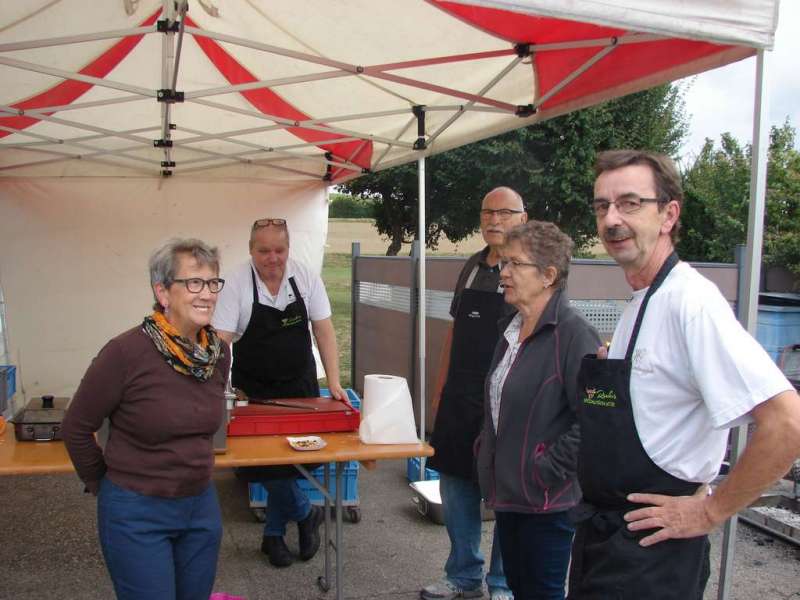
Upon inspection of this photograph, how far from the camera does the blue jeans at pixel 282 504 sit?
A: 11.3ft

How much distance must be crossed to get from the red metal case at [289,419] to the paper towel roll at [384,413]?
0.61ft

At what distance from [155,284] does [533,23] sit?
192cm

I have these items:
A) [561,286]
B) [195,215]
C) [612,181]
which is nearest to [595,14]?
[612,181]

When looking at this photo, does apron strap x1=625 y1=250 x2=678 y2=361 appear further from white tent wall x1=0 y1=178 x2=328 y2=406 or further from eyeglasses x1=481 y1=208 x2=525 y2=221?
white tent wall x1=0 y1=178 x2=328 y2=406

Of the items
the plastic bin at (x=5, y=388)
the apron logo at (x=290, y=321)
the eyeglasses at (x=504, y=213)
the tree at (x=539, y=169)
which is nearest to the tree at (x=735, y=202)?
the tree at (x=539, y=169)

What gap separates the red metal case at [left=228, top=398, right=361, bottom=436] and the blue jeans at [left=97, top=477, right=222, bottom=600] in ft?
2.18

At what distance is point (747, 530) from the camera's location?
418cm

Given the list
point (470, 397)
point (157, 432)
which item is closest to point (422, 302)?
point (470, 397)

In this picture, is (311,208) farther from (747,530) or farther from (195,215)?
(747,530)

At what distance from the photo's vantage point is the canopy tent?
6.30 feet

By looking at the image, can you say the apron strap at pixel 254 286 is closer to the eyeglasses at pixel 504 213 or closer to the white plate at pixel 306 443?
the white plate at pixel 306 443

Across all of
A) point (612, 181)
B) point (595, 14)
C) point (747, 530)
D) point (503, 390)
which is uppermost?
point (595, 14)

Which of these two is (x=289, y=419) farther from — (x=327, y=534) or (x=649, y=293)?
(x=649, y=293)

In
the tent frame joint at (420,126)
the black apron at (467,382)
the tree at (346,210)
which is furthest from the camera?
the tree at (346,210)
